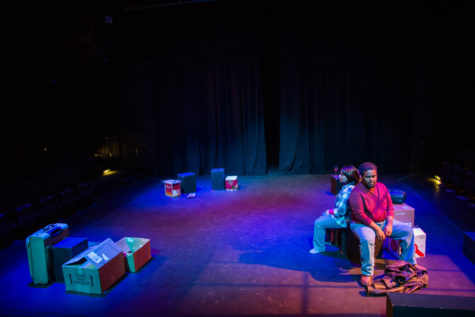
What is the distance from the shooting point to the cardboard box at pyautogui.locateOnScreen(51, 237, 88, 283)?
386 centimetres

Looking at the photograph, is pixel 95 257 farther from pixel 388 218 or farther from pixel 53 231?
pixel 388 218

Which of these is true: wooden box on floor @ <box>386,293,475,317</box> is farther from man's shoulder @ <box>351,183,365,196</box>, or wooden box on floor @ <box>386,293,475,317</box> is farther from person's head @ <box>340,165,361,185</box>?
person's head @ <box>340,165,361,185</box>

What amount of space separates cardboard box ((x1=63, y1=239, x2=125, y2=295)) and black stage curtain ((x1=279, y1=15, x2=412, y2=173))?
6662 millimetres

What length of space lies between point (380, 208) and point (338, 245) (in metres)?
1.09

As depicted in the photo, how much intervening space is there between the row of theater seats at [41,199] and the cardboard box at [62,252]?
5.67 feet

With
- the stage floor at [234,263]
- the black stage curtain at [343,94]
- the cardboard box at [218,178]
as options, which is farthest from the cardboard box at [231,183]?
the black stage curtain at [343,94]

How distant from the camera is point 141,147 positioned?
33.3 feet

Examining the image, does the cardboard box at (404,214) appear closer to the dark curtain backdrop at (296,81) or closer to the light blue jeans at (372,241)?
the light blue jeans at (372,241)

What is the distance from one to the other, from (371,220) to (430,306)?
1517 mm

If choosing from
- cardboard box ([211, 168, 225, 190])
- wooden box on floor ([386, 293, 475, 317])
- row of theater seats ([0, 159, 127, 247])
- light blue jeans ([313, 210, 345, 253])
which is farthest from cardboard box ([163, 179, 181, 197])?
wooden box on floor ([386, 293, 475, 317])

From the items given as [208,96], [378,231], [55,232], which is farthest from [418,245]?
[208,96]

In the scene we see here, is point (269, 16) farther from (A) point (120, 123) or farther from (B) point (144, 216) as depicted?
(B) point (144, 216)

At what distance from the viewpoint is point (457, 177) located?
711 cm

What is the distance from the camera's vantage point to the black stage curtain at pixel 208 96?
30.6 ft
